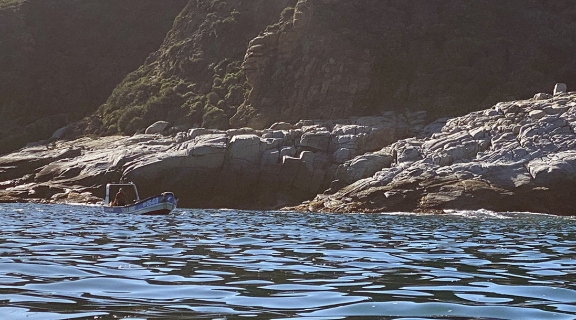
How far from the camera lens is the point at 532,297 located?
10367mm

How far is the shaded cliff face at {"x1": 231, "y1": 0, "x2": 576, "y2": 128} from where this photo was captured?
8281 cm

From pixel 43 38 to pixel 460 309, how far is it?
113336 mm

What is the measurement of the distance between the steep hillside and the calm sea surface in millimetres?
62509

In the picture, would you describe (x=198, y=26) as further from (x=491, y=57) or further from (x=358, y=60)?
(x=491, y=57)

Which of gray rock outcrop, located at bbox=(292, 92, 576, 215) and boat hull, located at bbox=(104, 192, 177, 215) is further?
gray rock outcrop, located at bbox=(292, 92, 576, 215)

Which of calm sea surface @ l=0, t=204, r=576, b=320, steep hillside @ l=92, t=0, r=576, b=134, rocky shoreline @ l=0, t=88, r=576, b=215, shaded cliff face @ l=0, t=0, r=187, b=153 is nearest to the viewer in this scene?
calm sea surface @ l=0, t=204, r=576, b=320

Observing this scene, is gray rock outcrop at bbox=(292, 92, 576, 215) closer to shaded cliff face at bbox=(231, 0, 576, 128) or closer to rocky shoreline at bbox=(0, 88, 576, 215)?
rocky shoreline at bbox=(0, 88, 576, 215)

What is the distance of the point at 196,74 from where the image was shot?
97.1 m

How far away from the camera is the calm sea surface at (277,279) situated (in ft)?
29.5

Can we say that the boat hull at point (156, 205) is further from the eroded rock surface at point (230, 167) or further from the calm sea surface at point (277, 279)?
Result: the eroded rock surface at point (230, 167)

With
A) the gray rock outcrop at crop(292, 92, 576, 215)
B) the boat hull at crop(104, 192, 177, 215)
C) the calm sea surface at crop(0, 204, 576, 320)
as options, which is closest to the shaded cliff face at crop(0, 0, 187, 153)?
the gray rock outcrop at crop(292, 92, 576, 215)

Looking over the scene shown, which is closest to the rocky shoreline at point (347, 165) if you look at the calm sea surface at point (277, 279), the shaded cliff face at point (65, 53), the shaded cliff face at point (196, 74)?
the shaded cliff face at point (196, 74)

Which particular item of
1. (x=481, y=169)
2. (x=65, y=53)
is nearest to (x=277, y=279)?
(x=481, y=169)

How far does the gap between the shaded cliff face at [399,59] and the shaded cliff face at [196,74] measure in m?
5.09
